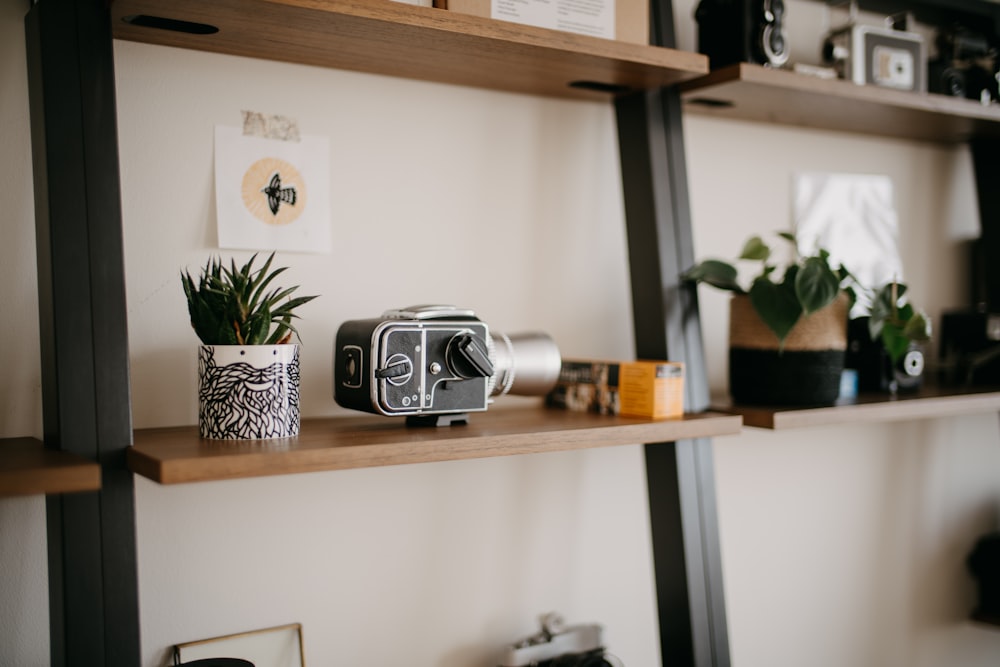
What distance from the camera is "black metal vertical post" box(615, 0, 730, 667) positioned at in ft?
4.29

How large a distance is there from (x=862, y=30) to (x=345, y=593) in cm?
133

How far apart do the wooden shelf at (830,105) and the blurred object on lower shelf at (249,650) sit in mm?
1043

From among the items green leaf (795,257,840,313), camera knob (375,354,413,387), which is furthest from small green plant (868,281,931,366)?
camera knob (375,354,413,387)

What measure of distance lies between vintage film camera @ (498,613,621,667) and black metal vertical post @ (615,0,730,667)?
0.12 meters

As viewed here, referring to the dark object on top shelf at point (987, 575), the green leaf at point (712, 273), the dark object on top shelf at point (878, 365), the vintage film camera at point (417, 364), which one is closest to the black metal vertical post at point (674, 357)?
the green leaf at point (712, 273)

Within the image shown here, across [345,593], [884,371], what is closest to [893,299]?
[884,371]

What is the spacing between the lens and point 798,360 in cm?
138

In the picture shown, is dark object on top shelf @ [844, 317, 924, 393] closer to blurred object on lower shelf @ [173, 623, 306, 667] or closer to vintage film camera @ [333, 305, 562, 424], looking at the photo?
vintage film camera @ [333, 305, 562, 424]

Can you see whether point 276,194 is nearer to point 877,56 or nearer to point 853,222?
point 877,56

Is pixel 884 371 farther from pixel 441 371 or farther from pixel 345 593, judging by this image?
pixel 345 593

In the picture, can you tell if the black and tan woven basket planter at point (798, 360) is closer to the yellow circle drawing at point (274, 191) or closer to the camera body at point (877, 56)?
the camera body at point (877, 56)

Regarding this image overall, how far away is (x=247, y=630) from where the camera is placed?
3.98ft

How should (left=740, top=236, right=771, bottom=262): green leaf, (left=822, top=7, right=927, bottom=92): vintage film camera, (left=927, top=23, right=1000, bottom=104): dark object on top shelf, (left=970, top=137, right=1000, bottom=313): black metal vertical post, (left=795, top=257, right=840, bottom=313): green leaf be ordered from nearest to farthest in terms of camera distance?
1. (left=795, top=257, right=840, bottom=313): green leaf
2. (left=740, top=236, right=771, bottom=262): green leaf
3. (left=822, top=7, right=927, bottom=92): vintage film camera
4. (left=927, top=23, right=1000, bottom=104): dark object on top shelf
5. (left=970, top=137, right=1000, bottom=313): black metal vertical post

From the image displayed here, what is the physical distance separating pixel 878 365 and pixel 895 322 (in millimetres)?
128
